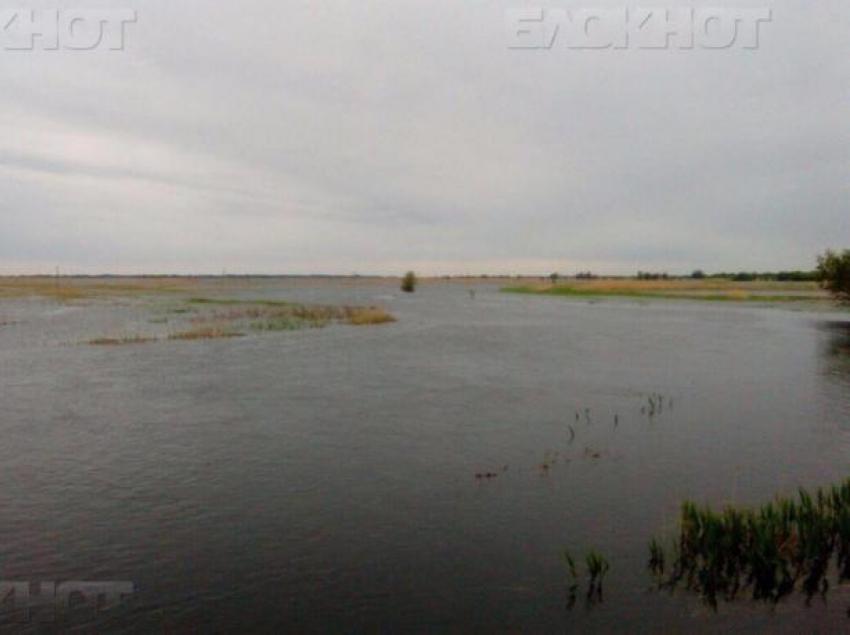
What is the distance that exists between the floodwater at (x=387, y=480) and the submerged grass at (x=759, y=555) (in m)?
0.42

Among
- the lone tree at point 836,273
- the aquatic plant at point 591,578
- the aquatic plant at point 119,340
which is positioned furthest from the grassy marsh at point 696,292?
A: the aquatic plant at point 591,578

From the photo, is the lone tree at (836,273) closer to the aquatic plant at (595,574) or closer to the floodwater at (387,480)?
the floodwater at (387,480)

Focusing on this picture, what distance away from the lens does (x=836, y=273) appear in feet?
219

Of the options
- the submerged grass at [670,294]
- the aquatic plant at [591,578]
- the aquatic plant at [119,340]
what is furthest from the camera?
the submerged grass at [670,294]

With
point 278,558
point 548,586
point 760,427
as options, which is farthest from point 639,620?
point 760,427

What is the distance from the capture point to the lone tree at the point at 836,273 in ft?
215

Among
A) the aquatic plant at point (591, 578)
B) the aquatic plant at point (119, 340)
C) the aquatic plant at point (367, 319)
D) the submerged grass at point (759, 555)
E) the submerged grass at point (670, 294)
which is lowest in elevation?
the aquatic plant at point (591, 578)

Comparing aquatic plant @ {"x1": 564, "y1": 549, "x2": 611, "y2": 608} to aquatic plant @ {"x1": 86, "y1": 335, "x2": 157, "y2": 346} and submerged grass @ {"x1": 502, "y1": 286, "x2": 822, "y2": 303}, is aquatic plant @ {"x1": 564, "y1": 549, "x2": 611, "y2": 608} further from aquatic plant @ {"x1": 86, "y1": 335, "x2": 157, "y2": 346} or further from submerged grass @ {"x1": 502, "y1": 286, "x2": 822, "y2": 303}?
submerged grass @ {"x1": 502, "y1": 286, "x2": 822, "y2": 303}

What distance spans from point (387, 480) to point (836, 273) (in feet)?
229

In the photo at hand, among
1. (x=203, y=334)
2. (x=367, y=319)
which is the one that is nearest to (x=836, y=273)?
(x=367, y=319)

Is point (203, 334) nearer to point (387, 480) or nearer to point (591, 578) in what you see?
point (387, 480)

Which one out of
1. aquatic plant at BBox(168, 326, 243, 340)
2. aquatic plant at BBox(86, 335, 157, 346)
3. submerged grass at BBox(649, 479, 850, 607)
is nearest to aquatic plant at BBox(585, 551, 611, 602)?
submerged grass at BBox(649, 479, 850, 607)

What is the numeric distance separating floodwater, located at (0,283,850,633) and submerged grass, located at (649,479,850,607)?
1.36 feet

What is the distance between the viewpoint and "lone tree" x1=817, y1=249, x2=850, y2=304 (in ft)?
215
